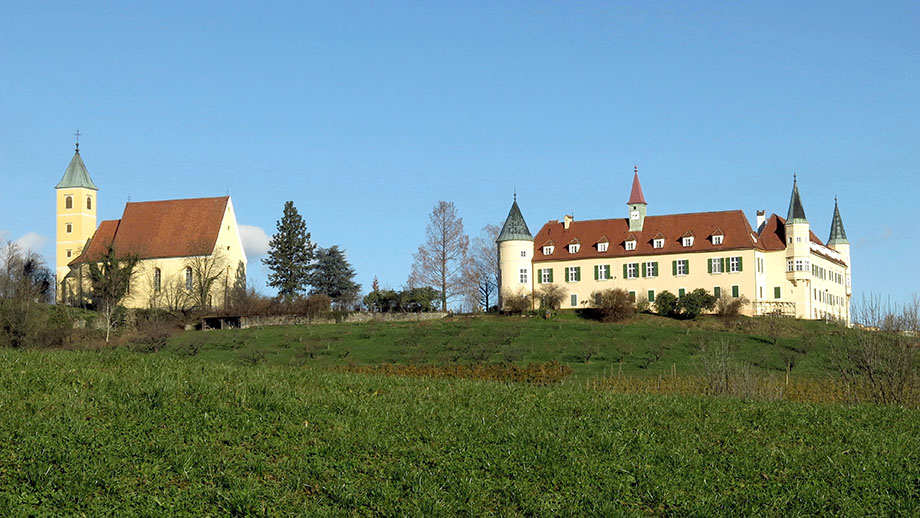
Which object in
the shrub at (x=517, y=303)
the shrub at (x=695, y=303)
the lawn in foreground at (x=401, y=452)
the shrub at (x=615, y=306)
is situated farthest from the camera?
the shrub at (x=517, y=303)

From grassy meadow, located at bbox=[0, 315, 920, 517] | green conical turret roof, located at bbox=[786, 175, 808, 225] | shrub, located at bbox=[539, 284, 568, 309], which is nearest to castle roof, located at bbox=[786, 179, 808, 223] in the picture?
green conical turret roof, located at bbox=[786, 175, 808, 225]

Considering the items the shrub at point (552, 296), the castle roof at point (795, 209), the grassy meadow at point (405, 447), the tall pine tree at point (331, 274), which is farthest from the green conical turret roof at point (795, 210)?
the grassy meadow at point (405, 447)

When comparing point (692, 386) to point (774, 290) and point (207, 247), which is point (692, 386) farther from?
point (207, 247)

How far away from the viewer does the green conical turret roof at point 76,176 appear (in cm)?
8575

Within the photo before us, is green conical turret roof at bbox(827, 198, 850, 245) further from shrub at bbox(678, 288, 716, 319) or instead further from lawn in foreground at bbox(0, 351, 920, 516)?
lawn in foreground at bbox(0, 351, 920, 516)

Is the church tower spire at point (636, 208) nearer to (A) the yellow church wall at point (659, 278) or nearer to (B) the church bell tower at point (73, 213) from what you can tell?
(A) the yellow church wall at point (659, 278)

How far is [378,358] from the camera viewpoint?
45.3m

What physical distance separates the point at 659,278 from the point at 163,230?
39999 mm

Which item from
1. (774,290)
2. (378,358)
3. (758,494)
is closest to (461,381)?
(758,494)

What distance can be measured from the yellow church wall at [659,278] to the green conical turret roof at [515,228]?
2.33 metres

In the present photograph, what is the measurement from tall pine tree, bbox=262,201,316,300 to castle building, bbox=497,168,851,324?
1731cm

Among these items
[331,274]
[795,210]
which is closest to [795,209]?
[795,210]

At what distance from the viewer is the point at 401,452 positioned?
489 inches

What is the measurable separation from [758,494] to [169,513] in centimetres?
665
